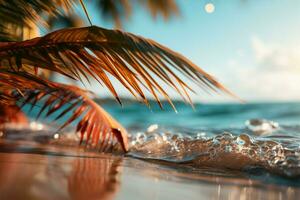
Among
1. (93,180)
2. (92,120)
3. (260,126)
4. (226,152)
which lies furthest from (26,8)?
(260,126)

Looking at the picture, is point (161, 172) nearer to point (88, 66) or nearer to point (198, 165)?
point (198, 165)

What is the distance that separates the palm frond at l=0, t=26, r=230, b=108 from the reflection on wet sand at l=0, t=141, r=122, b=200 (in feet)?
1.20

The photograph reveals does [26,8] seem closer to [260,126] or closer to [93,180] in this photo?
[93,180]

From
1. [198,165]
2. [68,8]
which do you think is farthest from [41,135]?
[198,165]

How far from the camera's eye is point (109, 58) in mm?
1770

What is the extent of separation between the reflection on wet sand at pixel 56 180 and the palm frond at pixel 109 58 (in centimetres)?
36

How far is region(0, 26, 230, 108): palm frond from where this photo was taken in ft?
5.29

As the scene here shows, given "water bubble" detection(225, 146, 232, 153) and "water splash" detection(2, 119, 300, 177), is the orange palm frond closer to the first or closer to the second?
"water splash" detection(2, 119, 300, 177)

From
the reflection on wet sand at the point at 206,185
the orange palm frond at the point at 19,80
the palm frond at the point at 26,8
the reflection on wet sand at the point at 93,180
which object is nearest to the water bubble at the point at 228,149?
the reflection on wet sand at the point at 206,185

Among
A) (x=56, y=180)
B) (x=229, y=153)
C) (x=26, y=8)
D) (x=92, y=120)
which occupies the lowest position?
(x=56, y=180)

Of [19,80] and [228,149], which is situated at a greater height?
[19,80]

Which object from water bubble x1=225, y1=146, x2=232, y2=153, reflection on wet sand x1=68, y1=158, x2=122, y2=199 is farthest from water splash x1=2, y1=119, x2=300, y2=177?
reflection on wet sand x1=68, y1=158, x2=122, y2=199

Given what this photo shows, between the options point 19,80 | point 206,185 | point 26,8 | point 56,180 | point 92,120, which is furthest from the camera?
point 92,120

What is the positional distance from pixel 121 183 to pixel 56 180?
225 mm
